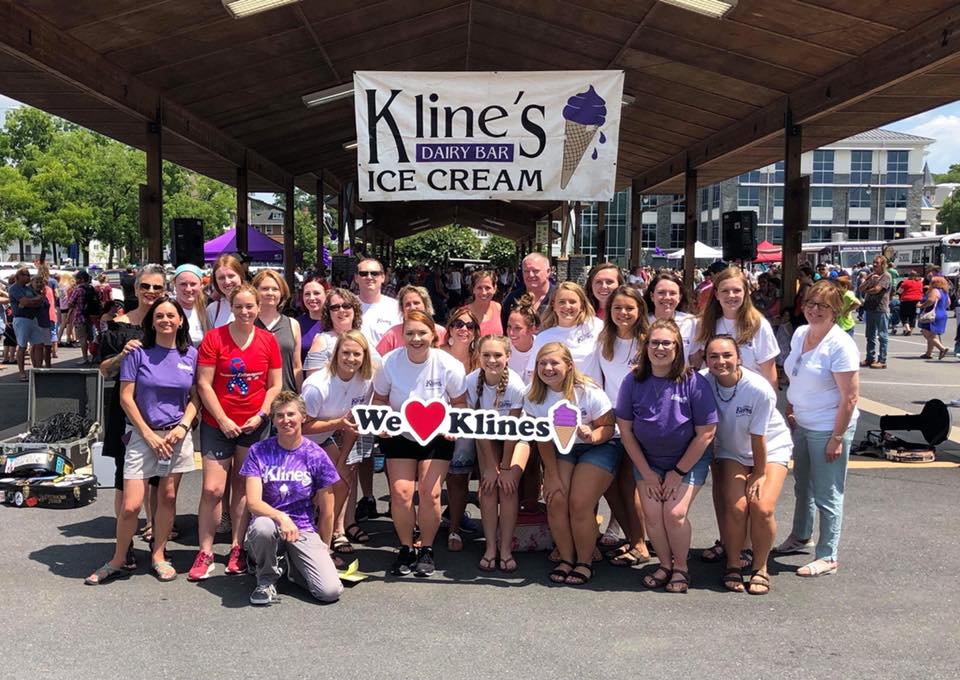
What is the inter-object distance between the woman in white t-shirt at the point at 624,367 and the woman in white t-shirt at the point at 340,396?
4.66 feet

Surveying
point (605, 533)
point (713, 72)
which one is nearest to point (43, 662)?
point (605, 533)

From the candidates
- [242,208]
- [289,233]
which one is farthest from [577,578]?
[289,233]

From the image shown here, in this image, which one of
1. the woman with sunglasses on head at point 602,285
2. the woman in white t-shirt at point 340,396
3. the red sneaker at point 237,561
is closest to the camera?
the red sneaker at point 237,561

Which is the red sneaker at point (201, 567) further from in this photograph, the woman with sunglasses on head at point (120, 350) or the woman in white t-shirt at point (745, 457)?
the woman in white t-shirt at point (745, 457)

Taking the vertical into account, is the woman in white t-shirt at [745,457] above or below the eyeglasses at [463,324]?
below

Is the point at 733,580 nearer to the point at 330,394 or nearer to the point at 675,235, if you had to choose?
the point at 330,394

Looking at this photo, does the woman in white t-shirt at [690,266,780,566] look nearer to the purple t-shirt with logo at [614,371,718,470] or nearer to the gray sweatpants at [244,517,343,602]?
the purple t-shirt with logo at [614,371,718,470]

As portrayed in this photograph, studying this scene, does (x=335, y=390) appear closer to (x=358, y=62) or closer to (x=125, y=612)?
(x=125, y=612)

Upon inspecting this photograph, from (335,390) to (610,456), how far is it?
1641 millimetres

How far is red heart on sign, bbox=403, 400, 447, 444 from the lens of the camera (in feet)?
16.0

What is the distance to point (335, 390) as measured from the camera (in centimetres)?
514

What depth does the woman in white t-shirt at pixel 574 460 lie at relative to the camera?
4.89m

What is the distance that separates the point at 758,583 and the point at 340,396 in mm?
2569

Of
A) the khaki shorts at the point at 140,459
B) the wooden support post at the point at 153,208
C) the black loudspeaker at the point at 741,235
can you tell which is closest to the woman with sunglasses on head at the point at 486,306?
the khaki shorts at the point at 140,459
